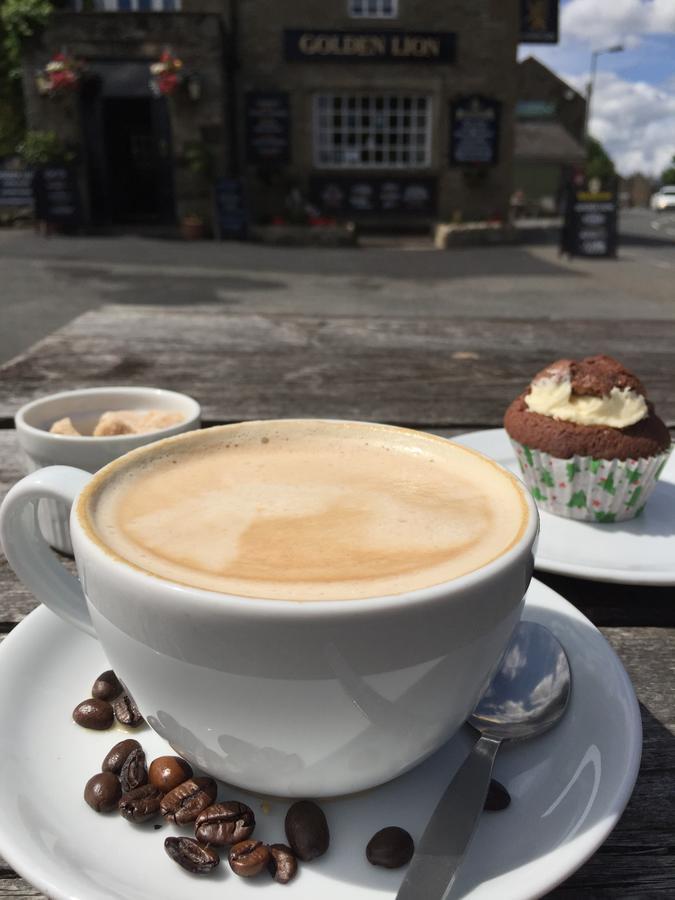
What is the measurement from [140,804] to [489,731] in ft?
1.21

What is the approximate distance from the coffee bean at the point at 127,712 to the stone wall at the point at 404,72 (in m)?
16.6

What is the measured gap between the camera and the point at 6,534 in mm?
857

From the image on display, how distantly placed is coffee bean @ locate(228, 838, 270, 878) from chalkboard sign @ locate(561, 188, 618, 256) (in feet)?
48.3

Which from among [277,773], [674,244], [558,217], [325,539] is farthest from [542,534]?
[558,217]

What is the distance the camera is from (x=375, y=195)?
16906mm

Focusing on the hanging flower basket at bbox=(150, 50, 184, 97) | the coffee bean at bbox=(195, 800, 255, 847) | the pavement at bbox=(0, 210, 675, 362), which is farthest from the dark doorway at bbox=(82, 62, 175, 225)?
the coffee bean at bbox=(195, 800, 255, 847)

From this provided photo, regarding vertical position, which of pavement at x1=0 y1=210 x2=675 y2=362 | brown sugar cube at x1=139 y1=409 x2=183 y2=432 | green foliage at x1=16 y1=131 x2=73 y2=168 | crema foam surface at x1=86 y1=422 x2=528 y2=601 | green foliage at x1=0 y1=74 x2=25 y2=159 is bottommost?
pavement at x1=0 y1=210 x2=675 y2=362

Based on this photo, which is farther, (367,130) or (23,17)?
(367,130)

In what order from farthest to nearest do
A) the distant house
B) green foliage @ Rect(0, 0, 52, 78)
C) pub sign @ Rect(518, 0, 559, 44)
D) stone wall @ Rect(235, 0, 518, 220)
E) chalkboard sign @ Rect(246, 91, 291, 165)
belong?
the distant house, pub sign @ Rect(518, 0, 559, 44), chalkboard sign @ Rect(246, 91, 291, 165), stone wall @ Rect(235, 0, 518, 220), green foliage @ Rect(0, 0, 52, 78)

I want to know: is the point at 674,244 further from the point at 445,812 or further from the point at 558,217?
the point at 445,812

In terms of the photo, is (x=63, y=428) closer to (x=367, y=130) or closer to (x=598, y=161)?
(x=367, y=130)

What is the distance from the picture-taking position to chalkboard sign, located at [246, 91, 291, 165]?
51.5 ft

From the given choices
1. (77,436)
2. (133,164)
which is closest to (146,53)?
(133,164)

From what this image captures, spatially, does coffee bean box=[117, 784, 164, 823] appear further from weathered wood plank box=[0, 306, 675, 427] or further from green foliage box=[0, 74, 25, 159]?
green foliage box=[0, 74, 25, 159]
